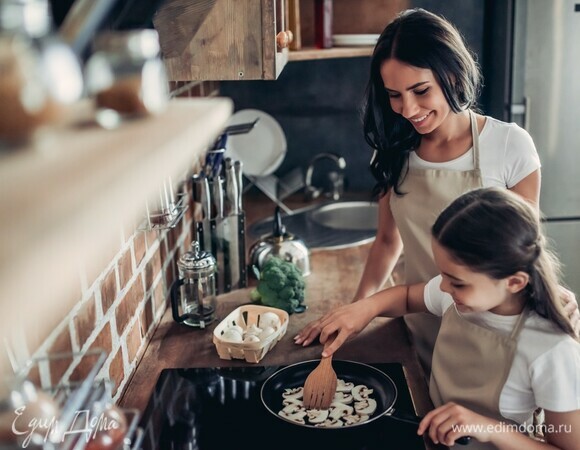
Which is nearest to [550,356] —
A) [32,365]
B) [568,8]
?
[32,365]

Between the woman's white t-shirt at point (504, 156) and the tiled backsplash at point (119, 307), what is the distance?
845 mm

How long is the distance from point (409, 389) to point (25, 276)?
1249mm

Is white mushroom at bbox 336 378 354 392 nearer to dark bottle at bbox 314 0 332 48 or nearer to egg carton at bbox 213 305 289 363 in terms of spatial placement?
egg carton at bbox 213 305 289 363

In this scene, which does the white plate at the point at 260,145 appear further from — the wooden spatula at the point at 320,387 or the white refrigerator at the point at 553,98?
the wooden spatula at the point at 320,387

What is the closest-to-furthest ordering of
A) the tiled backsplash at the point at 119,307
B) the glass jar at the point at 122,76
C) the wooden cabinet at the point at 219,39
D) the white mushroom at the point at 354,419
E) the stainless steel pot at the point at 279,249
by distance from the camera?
1. the glass jar at the point at 122,76
2. the tiled backsplash at the point at 119,307
3. the white mushroom at the point at 354,419
4. the wooden cabinet at the point at 219,39
5. the stainless steel pot at the point at 279,249

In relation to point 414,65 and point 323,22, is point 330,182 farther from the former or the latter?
point 414,65

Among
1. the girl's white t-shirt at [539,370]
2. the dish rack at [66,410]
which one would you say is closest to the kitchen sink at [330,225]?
the girl's white t-shirt at [539,370]

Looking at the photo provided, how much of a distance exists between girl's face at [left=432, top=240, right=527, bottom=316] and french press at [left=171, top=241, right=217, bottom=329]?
664mm

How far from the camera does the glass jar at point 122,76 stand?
0.73 meters

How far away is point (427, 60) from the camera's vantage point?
1.70m

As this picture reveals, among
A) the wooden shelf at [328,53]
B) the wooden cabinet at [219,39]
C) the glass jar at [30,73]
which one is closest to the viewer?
the glass jar at [30,73]

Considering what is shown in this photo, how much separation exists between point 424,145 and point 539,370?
0.77 meters

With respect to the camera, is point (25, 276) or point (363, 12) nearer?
point (25, 276)

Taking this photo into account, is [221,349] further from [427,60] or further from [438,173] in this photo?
[427,60]
